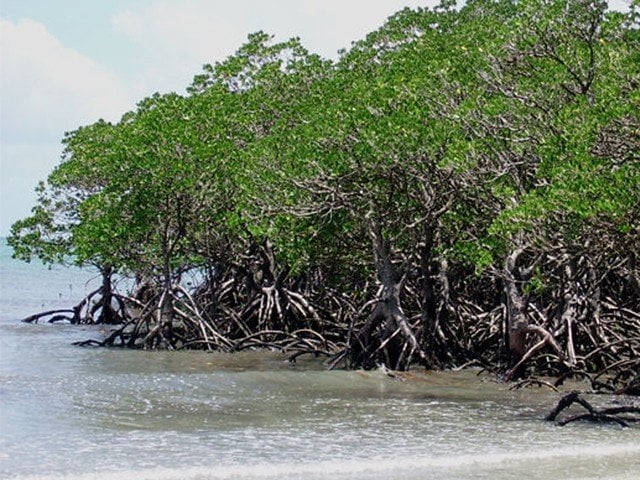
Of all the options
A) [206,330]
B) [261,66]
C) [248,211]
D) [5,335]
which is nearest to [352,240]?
[248,211]

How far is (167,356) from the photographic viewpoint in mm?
18531

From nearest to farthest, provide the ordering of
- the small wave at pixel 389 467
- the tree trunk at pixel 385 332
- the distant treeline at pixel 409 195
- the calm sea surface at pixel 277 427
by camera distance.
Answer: the small wave at pixel 389 467 → the calm sea surface at pixel 277 427 → the distant treeline at pixel 409 195 → the tree trunk at pixel 385 332

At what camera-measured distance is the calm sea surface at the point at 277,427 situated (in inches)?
382

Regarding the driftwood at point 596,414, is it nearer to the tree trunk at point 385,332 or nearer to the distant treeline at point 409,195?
the distant treeline at point 409,195

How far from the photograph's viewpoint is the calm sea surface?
31.8 feet

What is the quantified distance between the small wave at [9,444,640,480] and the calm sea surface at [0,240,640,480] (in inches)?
0.7

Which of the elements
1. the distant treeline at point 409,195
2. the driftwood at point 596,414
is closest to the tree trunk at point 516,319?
the distant treeline at point 409,195

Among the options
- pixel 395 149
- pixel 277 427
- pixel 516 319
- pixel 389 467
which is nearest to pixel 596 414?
pixel 389 467

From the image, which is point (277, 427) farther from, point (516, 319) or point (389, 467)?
point (516, 319)

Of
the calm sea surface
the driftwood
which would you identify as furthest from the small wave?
the driftwood

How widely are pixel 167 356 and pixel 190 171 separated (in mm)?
3029

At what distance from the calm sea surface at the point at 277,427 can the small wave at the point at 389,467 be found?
0.7 inches

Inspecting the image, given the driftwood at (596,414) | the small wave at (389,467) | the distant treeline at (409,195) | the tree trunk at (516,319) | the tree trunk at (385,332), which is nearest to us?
the small wave at (389,467)

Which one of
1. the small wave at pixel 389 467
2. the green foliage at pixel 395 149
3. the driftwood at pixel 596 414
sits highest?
the green foliage at pixel 395 149
